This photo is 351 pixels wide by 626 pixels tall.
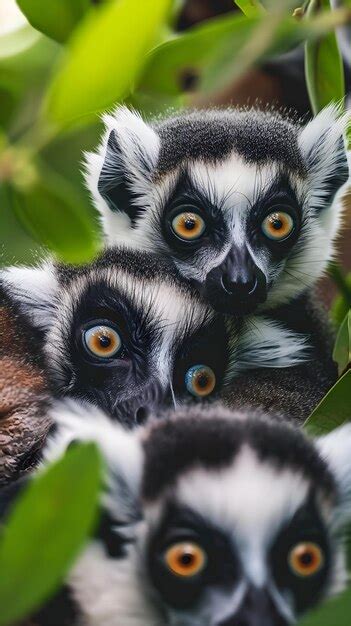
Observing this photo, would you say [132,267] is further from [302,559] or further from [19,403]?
[302,559]

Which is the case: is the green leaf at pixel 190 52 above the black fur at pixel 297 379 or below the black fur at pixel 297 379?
above

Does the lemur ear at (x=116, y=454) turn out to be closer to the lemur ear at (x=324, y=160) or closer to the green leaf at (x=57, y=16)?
the green leaf at (x=57, y=16)

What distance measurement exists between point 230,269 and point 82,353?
0.98 ft

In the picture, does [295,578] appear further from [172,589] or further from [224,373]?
[224,373]

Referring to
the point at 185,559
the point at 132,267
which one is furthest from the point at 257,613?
the point at 132,267

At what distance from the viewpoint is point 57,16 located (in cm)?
103

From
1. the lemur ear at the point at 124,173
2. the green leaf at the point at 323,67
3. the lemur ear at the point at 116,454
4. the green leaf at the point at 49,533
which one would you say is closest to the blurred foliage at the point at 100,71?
the green leaf at the point at 49,533

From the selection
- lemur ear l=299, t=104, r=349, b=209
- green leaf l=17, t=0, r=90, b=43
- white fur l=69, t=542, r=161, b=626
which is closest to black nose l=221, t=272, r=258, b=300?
lemur ear l=299, t=104, r=349, b=209

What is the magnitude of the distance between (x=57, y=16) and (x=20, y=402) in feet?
1.78

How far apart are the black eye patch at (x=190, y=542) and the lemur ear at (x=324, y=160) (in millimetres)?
1050

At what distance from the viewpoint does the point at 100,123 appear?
1.41 m

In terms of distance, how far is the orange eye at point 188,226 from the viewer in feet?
5.25

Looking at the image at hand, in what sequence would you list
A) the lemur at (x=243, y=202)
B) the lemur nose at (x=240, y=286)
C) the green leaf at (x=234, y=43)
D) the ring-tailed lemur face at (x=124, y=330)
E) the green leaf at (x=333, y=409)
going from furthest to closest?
the lemur at (x=243, y=202)
the lemur nose at (x=240, y=286)
the ring-tailed lemur face at (x=124, y=330)
the green leaf at (x=333, y=409)
the green leaf at (x=234, y=43)

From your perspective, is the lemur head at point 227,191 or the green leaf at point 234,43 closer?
the green leaf at point 234,43
